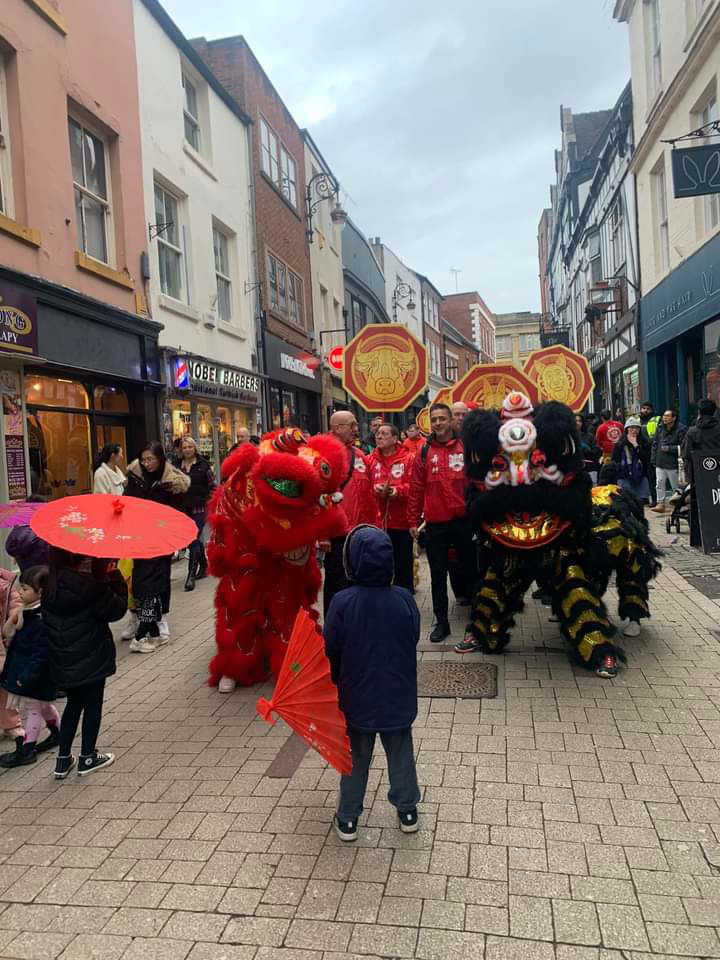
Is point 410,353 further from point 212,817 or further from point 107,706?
point 212,817

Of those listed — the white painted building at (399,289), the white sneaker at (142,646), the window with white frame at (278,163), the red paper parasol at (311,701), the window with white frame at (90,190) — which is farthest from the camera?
the white painted building at (399,289)

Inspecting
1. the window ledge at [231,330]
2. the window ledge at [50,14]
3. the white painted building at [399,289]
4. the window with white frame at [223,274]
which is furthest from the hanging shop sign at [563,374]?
the white painted building at [399,289]

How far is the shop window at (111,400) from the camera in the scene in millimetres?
10109

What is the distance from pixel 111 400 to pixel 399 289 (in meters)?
29.2

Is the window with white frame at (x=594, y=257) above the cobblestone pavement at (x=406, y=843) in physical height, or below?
above

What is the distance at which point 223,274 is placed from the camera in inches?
573

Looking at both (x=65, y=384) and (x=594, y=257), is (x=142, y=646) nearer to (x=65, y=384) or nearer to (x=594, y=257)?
(x=65, y=384)

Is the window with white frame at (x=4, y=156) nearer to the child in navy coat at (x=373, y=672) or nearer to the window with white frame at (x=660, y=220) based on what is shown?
the child in navy coat at (x=373, y=672)

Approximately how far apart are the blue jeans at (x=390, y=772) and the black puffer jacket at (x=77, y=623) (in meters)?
1.47

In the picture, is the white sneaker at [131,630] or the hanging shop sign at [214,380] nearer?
the white sneaker at [131,630]

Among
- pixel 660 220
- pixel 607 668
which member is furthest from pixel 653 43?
pixel 607 668

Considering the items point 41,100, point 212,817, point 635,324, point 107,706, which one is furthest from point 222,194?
point 212,817

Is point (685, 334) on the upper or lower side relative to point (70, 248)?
lower

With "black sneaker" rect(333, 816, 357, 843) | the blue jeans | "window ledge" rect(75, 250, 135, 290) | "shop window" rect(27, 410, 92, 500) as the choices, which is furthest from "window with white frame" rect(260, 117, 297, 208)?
"black sneaker" rect(333, 816, 357, 843)
